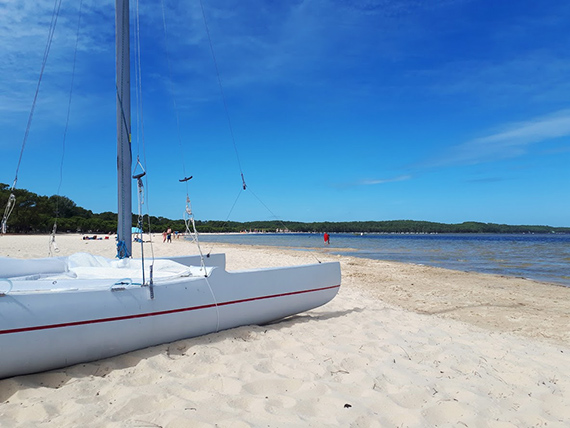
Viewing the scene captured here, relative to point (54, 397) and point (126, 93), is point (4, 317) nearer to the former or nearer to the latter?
point (54, 397)

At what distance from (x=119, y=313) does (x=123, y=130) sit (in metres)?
3.32

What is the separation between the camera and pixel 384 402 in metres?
2.71

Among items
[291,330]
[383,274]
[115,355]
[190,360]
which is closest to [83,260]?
[115,355]

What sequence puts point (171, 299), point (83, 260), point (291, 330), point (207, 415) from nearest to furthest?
point (207, 415), point (171, 299), point (291, 330), point (83, 260)

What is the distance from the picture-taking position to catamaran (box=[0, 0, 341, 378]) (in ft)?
9.77

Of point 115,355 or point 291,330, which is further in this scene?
point 291,330

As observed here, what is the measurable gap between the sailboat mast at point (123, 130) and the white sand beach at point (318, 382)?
8.46ft

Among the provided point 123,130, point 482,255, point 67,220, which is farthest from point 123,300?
point 67,220

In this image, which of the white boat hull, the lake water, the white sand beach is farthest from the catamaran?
the lake water

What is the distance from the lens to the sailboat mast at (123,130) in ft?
18.5

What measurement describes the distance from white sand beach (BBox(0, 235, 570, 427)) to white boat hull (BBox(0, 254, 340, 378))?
0.44ft

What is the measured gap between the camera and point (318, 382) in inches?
118

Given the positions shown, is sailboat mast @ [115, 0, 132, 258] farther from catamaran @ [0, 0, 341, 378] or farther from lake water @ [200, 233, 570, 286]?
lake water @ [200, 233, 570, 286]

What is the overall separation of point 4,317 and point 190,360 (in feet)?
4.95
